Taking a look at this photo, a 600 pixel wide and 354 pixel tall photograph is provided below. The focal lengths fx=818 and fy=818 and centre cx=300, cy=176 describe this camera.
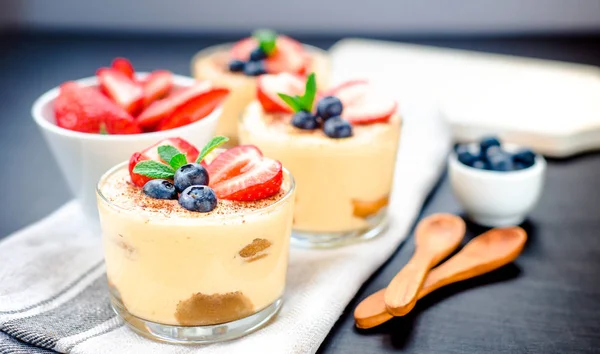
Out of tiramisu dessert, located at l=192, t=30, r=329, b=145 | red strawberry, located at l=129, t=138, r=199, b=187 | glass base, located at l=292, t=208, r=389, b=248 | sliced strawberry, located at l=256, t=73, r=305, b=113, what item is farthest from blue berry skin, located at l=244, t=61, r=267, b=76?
red strawberry, located at l=129, t=138, r=199, b=187

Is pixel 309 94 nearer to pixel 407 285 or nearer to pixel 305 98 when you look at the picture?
pixel 305 98

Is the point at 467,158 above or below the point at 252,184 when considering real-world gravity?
below

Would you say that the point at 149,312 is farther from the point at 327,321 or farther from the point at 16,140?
the point at 16,140

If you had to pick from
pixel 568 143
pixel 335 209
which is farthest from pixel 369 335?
pixel 568 143

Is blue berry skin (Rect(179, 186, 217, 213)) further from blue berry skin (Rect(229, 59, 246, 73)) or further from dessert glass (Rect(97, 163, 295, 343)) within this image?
blue berry skin (Rect(229, 59, 246, 73))

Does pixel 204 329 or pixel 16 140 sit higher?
pixel 204 329

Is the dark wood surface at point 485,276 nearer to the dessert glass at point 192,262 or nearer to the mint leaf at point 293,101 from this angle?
the dessert glass at point 192,262

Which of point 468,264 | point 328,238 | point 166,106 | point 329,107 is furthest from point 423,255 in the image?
point 166,106
